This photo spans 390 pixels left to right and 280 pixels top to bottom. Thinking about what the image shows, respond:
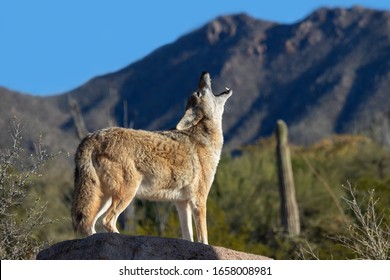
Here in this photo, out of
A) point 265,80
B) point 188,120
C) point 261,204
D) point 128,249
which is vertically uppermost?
point 265,80

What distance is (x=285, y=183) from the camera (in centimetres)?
3067

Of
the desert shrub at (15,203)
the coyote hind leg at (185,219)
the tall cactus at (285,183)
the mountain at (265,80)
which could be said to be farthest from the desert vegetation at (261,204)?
the mountain at (265,80)

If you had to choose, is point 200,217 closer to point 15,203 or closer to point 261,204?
point 15,203

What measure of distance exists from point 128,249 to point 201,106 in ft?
10.5

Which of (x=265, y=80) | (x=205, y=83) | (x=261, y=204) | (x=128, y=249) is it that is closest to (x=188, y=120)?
(x=205, y=83)

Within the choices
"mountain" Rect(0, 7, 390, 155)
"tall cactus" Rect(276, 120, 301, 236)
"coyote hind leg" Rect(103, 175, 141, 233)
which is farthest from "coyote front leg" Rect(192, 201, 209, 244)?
"mountain" Rect(0, 7, 390, 155)

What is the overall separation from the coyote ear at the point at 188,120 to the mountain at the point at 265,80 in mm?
69514

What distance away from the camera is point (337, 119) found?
108m

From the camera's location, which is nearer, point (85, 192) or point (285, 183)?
point (85, 192)

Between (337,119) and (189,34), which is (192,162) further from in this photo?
(189,34)

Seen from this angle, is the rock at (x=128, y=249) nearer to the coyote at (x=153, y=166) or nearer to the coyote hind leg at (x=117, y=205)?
the coyote at (x=153, y=166)

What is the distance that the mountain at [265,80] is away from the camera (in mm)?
102875
